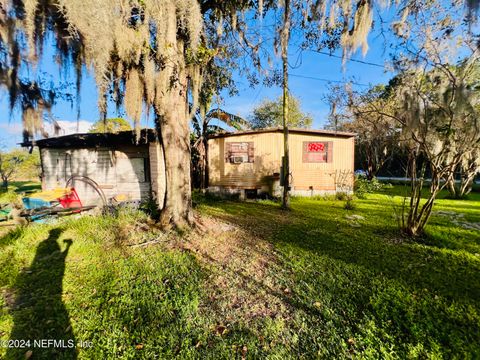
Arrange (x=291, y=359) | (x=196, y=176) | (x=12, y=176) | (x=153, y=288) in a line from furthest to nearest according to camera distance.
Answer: (x=12, y=176)
(x=196, y=176)
(x=153, y=288)
(x=291, y=359)

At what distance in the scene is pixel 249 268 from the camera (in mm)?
3188

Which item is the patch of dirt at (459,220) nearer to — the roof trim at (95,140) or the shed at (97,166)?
the shed at (97,166)

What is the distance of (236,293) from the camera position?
263cm

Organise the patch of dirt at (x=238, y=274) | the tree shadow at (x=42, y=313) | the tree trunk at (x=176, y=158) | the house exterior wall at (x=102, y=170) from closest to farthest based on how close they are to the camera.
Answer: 1. the tree shadow at (x=42, y=313)
2. the patch of dirt at (x=238, y=274)
3. the tree trunk at (x=176, y=158)
4. the house exterior wall at (x=102, y=170)

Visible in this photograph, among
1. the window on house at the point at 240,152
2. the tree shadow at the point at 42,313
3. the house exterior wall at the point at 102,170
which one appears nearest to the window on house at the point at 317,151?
the window on house at the point at 240,152

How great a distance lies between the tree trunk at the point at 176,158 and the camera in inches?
171

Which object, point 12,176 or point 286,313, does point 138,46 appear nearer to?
point 286,313

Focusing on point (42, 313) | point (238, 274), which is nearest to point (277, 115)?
point (238, 274)

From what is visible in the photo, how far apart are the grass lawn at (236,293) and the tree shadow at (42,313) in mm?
14

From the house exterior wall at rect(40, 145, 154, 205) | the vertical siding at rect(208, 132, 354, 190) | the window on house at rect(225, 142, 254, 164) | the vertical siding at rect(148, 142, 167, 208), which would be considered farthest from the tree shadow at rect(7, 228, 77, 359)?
the window on house at rect(225, 142, 254, 164)

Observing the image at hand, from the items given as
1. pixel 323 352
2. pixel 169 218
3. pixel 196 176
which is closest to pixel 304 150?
pixel 196 176

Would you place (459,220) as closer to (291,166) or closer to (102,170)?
(291,166)

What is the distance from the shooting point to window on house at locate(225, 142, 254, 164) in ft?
32.0

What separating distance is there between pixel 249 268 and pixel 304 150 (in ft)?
25.3
